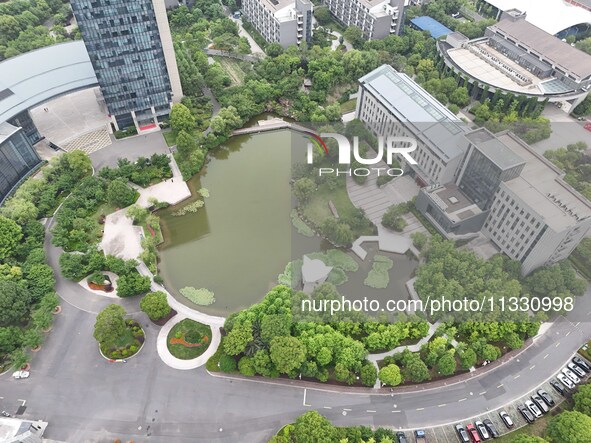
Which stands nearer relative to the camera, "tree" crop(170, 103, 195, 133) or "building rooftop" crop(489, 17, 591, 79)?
"tree" crop(170, 103, 195, 133)

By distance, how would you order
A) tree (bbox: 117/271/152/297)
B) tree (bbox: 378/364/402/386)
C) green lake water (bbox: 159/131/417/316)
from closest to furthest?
1. tree (bbox: 378/364/402/386)
2. tree (bbox: 117/271/152/297)
3. green lake water (bbox: 159/131/417/316)

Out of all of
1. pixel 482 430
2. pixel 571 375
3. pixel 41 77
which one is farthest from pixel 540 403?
pixel 41 77

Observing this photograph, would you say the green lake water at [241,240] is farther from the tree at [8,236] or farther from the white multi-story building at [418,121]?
the tree at [8,236]

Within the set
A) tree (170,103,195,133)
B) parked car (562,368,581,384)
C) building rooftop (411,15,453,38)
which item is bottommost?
parked car (562,368,581,384)

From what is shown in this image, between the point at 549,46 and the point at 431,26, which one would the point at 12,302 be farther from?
the point at 431,26

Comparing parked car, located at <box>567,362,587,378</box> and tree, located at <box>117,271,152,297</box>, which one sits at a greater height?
tree, located at <box>117,271,152,297</box>

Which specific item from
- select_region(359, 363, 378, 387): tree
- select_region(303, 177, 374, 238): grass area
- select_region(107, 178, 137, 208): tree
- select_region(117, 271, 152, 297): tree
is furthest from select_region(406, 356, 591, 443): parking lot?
select_region(107, 178, 137, 208): tree

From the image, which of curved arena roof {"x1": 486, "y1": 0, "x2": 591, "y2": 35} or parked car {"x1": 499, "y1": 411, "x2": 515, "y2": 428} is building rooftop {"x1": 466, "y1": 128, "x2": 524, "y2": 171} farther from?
curved arena roof {"x1": 486, "y1": 0, "x2": 591, "y2": 35}
